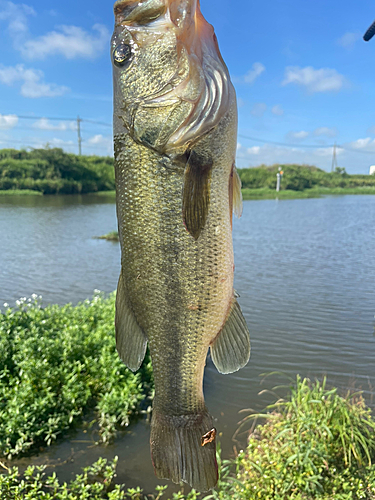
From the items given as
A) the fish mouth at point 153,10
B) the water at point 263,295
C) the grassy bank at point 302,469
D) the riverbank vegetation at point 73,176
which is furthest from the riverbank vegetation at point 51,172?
the fish mouth at point 153,10

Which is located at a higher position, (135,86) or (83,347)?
(135,86)

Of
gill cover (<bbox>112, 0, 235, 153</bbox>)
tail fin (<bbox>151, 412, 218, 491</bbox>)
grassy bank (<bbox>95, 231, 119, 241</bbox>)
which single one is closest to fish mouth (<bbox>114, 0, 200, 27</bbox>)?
gill cover (<bbox>112, 0, 235, 153</bbox>)

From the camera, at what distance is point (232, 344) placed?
1784 millimetres

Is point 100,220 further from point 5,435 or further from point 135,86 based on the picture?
point 135,86

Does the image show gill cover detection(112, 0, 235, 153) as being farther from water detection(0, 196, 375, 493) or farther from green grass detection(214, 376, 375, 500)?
water detection(0, 196, 375, 493)

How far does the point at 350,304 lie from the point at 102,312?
762 cm

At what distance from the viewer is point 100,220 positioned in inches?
1222

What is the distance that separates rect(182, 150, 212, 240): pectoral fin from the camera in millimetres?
1601

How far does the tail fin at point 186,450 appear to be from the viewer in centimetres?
168

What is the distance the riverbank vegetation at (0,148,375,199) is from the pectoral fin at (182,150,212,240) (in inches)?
2037

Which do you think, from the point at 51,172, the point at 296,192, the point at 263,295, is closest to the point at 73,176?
the point at 51,172

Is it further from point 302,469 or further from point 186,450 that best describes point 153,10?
point 302,469

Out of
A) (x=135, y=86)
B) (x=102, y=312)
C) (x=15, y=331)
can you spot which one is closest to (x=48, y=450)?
(x=15, y=331)

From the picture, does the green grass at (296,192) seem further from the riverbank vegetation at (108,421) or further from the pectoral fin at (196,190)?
the pectoral fin at (196,190)
